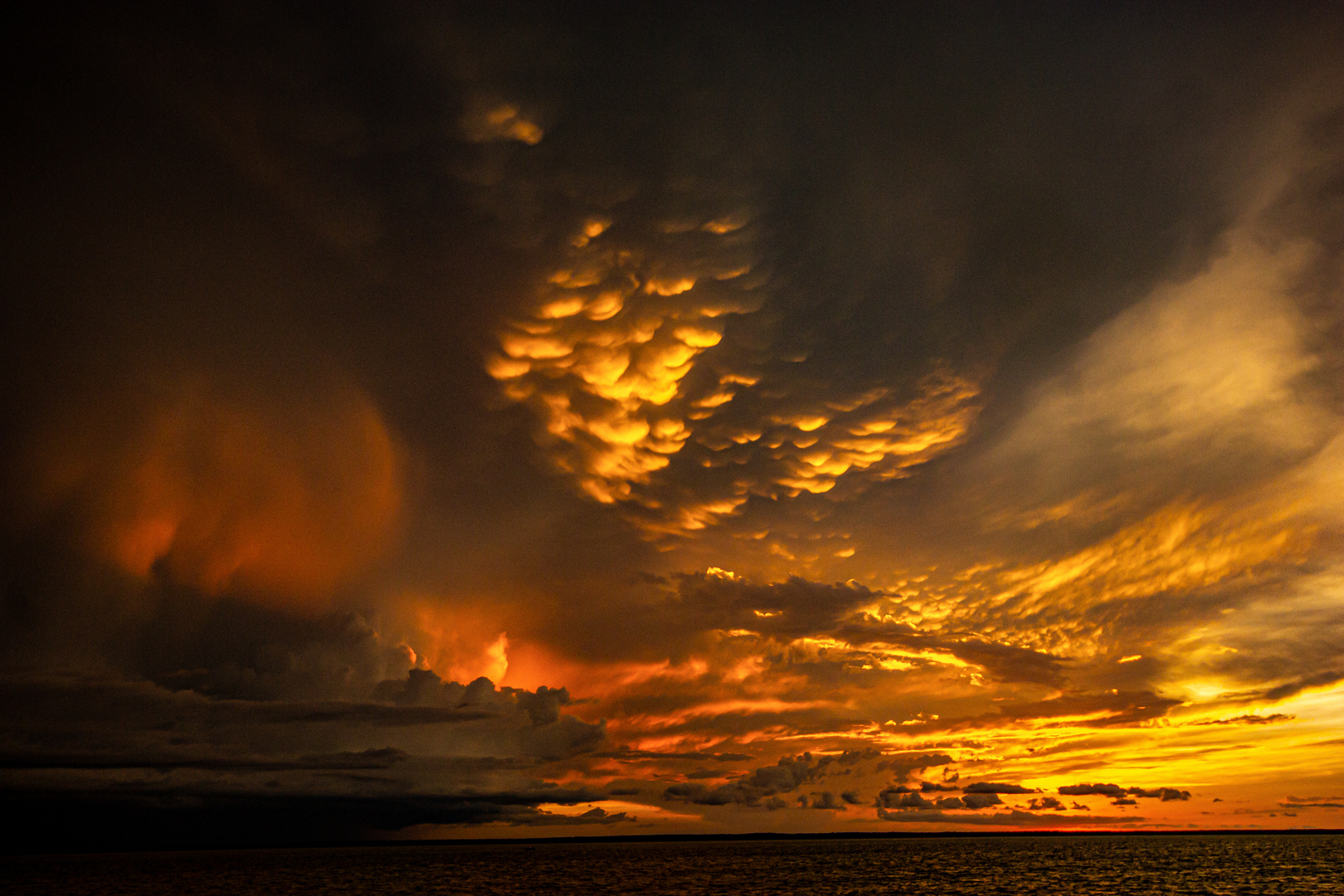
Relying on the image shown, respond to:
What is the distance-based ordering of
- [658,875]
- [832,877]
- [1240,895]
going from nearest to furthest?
[1240,895] → [832,877] → [658,875]

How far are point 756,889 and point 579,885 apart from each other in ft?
114

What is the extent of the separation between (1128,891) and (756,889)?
54957 mm

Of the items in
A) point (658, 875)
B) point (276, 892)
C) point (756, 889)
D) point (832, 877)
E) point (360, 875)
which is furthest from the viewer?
point (360, 875)

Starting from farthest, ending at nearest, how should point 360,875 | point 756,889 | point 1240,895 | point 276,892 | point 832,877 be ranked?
point 360,875 → point 832,877 → point 276,892 → point 756,889 → point 1240,895

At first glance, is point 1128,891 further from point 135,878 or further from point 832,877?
point 135,878

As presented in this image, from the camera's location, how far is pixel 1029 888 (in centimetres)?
11956

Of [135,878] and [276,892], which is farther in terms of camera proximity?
[135,878]

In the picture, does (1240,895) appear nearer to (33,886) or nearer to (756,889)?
(756,889)

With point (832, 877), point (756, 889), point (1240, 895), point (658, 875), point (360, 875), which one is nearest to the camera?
point (1240, 895)

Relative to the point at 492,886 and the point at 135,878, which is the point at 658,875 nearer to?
the point at 492,886

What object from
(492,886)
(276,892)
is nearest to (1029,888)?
(492,886)

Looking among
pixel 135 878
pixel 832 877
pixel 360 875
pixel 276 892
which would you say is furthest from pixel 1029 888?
pixel 135 878

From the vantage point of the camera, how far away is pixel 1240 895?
108750mm

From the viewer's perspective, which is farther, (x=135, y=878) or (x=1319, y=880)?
(x=135, y=878)
